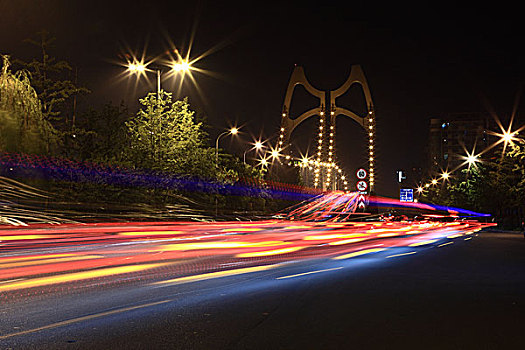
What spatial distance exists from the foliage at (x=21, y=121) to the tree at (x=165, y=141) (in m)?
5.98

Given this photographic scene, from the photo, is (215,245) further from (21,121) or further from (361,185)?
(361,185)

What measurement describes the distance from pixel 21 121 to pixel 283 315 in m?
26.8

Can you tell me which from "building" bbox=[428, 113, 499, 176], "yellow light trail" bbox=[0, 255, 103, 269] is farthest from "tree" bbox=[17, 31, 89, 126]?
"building" bbox=[428, 113, 499, 176]

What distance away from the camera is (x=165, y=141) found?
38719 millimetres

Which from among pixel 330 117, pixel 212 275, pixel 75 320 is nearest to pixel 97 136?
pixel 212 275

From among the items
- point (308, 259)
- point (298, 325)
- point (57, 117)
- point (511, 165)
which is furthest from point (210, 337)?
point (511, 165)

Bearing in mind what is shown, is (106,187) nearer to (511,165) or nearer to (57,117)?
(57,117)

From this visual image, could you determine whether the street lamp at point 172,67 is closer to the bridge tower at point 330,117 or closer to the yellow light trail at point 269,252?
the yellow light trail at point 269,252

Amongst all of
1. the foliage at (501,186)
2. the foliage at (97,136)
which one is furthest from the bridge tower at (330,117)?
the foliage at (97,136)

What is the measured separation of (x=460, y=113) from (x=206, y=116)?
5836 inches

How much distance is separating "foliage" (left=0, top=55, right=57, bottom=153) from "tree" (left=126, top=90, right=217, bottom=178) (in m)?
5.98

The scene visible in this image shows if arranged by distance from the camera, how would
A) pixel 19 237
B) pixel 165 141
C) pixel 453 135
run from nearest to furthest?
pixel 19 237, pixel 165 141, pixel 453 135

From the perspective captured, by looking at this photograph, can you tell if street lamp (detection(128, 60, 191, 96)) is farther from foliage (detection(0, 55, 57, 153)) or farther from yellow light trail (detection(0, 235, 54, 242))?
yellow light trail (detection(0, 235, 54, 242))

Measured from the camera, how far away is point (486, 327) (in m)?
7.59
